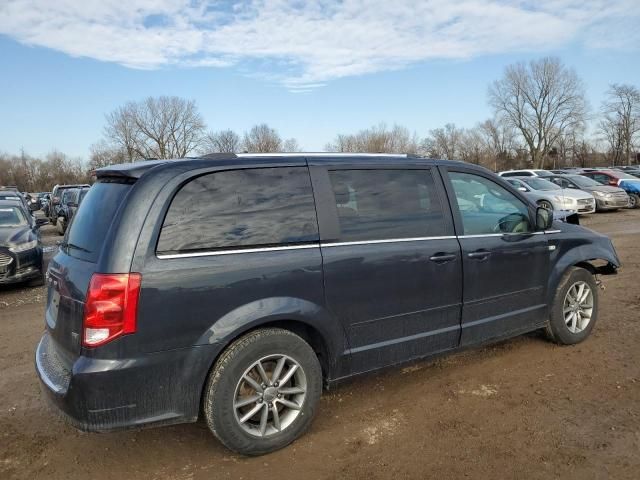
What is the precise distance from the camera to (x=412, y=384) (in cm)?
417

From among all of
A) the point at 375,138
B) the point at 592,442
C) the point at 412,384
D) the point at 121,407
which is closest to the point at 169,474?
the point at 121,407

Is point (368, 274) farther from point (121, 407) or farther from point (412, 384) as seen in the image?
point (121, 407)

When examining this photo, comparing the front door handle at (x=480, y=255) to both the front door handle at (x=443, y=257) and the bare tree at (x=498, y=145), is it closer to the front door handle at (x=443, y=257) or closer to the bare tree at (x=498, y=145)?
the front door handle at (x=443, y=257)

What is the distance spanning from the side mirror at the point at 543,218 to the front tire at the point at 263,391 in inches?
98.7

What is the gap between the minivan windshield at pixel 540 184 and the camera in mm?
18875

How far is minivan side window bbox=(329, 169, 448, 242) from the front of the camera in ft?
11.5

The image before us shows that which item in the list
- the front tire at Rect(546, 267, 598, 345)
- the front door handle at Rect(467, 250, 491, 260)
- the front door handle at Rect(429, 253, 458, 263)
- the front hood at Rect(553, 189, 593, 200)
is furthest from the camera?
the front hood at Rect(553, 189, 593, 200)

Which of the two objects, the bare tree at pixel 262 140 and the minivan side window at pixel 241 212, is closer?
the minivan side window at pixel 241 212

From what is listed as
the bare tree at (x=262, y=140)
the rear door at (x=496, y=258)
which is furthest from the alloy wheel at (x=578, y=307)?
the bare tree at (x=262, y=140)

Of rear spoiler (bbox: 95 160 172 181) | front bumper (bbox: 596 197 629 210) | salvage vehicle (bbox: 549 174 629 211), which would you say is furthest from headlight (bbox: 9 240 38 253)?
front bumper (bbox: 596 197 629 210)

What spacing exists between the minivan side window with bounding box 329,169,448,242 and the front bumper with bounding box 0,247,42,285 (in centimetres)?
711

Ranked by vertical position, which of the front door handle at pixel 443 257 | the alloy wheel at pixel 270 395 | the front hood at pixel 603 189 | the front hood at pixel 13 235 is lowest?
the alloy wheel at pixel 270 395

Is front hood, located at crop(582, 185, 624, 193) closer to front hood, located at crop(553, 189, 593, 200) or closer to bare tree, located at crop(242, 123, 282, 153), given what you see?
front hood, located at crop(553, 189, 593, 200)

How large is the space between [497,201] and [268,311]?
8.08 ft
